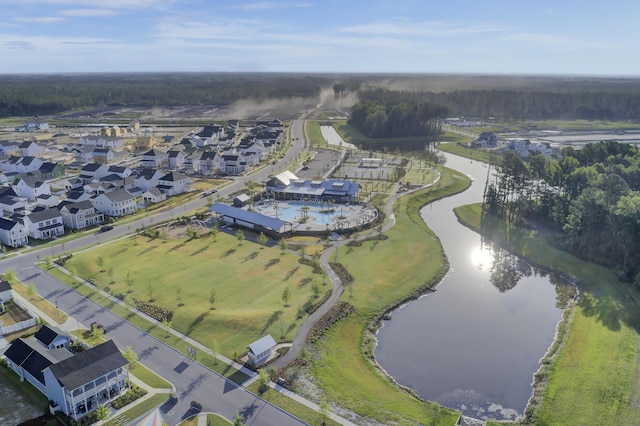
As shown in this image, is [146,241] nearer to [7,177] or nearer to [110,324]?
[110,324]

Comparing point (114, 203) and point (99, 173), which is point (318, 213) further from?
point (99, 173)

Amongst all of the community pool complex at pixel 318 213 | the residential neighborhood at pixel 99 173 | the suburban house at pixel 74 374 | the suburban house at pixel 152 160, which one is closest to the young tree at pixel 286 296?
the suburban house at pixel 74 374

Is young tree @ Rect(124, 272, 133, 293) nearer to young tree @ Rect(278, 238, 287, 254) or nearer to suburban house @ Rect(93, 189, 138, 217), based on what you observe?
young tree @ Rect(278, 238, 287, 254)

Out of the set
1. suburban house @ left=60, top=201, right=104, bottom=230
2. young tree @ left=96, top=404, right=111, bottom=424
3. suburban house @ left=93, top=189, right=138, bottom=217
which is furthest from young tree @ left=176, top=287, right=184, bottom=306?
suburban house @ left=93, top=189, right=138, bottom=217

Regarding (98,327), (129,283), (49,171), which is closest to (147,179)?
(49,171)

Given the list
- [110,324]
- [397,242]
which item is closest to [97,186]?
[110,324]

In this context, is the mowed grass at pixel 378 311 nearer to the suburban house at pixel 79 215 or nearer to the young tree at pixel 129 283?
the young tree at pixel 129 283
